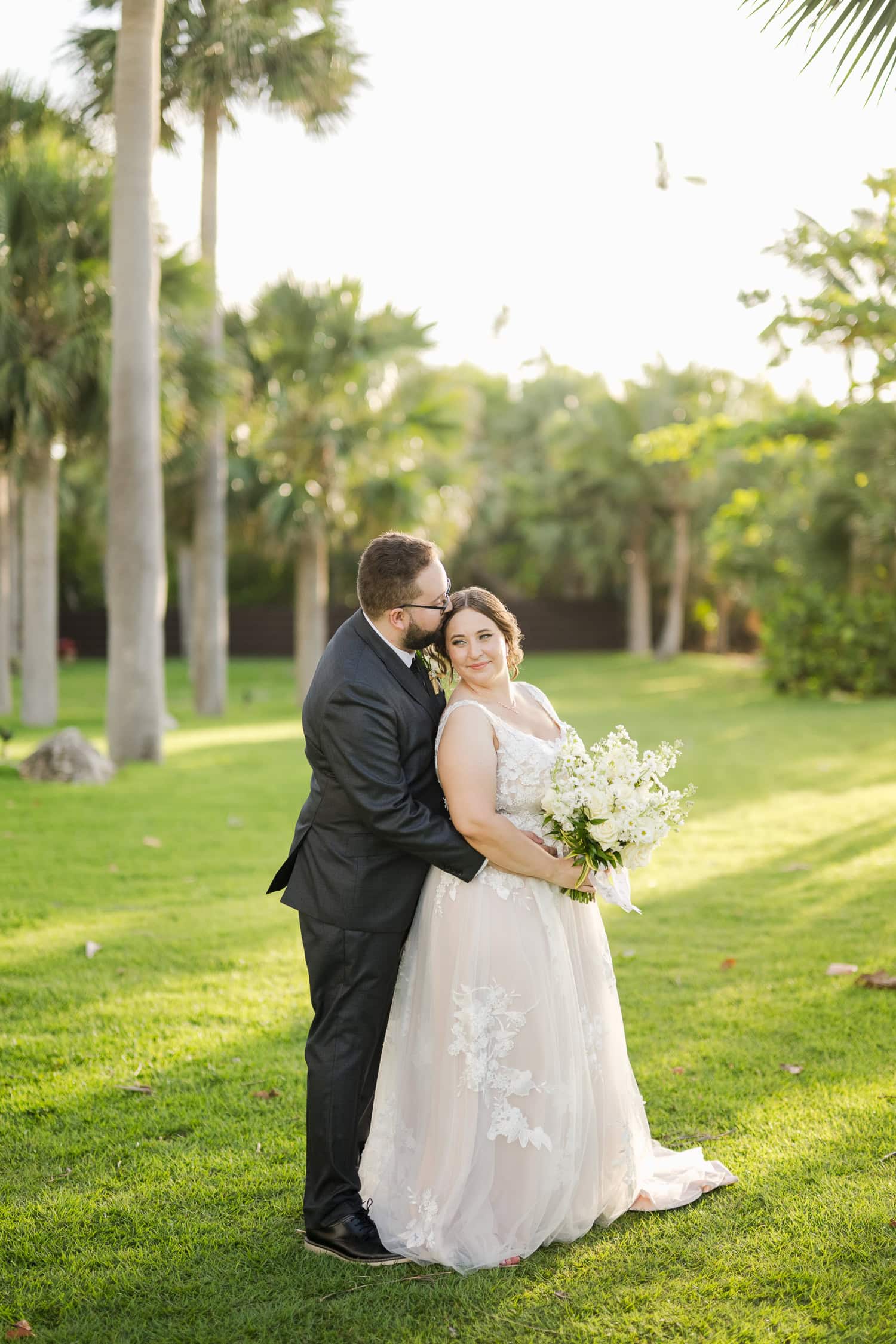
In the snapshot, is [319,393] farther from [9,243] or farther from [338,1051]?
[338,1051]

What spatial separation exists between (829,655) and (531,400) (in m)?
24.0

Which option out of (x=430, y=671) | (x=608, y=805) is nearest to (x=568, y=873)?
(x=608, y=805)

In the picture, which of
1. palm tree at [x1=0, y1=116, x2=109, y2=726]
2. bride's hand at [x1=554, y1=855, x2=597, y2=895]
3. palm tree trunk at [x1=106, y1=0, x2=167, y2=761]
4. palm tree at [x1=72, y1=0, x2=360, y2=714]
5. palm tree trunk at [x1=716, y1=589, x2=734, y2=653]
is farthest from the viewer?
palm tree trunk at [x1=716, y1=589, x2=734, y2=653]

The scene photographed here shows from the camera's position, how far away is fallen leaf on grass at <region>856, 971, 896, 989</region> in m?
5.75

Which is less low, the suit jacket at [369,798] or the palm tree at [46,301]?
the palm tree at [46,301]

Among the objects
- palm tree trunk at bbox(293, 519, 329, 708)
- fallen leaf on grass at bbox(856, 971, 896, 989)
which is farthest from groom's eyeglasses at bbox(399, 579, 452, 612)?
palm tree trunk at bbox(293, 519, 329, 708)

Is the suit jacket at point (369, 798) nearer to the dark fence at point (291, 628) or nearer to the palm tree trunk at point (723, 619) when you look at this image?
the dark fence at point (291, 628)

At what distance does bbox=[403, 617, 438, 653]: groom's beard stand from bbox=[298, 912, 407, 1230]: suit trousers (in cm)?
86

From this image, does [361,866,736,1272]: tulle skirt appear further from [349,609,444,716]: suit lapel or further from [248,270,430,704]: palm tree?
[248,270,430,704]: palm tree

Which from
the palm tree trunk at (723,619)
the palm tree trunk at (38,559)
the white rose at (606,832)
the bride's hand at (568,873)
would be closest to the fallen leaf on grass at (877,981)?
the bride's hand at (568,873)

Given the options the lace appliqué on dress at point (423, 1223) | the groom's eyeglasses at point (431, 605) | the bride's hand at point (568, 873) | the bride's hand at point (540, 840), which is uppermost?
the groom's eyeglasses at point (431, 605)

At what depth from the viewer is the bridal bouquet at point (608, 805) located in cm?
344

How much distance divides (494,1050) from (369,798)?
0.89 meters

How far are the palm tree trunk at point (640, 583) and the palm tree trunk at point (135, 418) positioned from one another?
26.3 m
